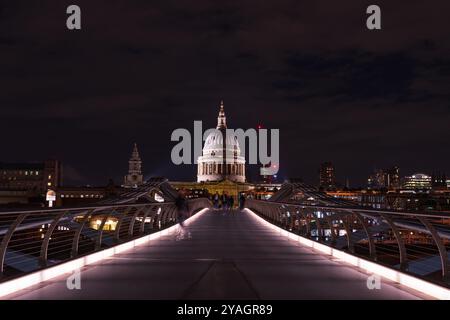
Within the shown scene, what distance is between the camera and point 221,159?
17438 centimetres

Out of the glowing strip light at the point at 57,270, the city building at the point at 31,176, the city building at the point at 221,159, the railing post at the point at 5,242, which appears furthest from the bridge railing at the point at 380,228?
the city building at the point at 31,176

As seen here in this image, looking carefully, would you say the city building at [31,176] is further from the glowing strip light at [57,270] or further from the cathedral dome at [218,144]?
the glowing strip light at [57,270]

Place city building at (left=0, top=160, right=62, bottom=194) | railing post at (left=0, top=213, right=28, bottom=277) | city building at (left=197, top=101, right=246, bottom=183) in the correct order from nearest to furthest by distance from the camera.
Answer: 1. railing post at (left=0, top=213, right=28, bottom=277)
2. city building at (left=197, top=101, right=246, bottom=183)
3. city building at (left=0, top=160, right=62, bottom=194)

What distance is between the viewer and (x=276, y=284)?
835 centimetres

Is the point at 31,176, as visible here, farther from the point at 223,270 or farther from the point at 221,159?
the point at 223,270

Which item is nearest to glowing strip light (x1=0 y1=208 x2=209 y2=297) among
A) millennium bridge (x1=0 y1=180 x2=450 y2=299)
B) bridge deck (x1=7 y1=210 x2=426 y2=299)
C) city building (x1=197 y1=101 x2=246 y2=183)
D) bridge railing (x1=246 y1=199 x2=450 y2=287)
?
millennium bridge (x1=0 y1=180 x2=450 y2=299)

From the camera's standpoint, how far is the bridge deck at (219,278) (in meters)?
7.48

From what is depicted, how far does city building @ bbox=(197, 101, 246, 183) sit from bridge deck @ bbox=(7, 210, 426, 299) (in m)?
161

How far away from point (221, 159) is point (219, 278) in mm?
165482

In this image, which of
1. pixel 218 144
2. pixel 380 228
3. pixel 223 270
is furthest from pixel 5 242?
pixel 218 144

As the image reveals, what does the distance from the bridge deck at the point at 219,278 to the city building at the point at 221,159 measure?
161106 millimetres

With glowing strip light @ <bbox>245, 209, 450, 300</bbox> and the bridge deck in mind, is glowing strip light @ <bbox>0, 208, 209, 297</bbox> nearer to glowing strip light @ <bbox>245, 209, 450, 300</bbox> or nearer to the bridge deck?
the bridge deck

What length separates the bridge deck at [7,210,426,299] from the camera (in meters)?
7.48

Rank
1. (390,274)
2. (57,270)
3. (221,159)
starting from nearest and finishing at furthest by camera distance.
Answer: (390,274)
(57,270)
(221,159)
